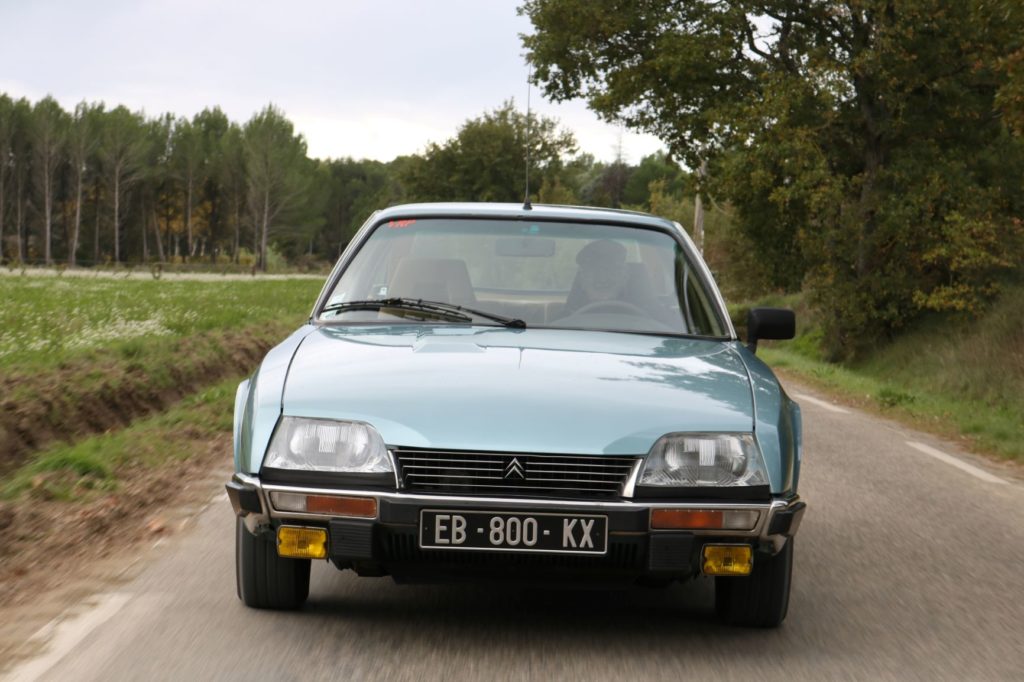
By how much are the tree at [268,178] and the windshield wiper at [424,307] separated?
122623 millimetres

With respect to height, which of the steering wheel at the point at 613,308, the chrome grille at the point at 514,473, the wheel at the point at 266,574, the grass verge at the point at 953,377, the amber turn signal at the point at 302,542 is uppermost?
the steering wheel at the point at 613,308

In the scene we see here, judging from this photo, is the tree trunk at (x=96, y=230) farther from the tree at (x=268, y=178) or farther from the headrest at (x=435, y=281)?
the headrest at (x=435, y=281)

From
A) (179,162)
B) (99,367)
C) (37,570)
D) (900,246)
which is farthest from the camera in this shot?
(179,162)

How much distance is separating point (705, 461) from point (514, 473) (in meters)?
0.60

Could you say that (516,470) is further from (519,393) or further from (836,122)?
(836,122)

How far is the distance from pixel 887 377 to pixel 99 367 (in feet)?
48.7

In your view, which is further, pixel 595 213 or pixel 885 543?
pixel 885 543

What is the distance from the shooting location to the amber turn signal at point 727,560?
4055 mm

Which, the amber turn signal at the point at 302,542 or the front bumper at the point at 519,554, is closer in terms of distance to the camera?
the front bumper at the point at 519,554

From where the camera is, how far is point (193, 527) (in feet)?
21.4

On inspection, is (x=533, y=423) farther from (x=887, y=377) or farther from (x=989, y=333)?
(x=887, y=377)

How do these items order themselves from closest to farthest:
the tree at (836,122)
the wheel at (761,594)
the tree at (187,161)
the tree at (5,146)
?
1. the wheel at (761,594)
2. the tree at (836,122)
3. the tree at (5,146)
4. the tree at (187,161)

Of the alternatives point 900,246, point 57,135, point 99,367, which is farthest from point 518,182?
point 99,367

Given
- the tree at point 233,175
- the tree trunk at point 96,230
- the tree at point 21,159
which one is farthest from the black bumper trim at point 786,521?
the tree at point 233,175
